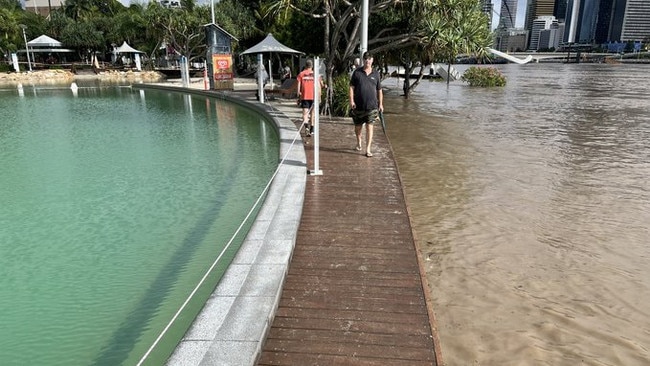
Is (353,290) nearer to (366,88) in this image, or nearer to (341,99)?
(366,88)

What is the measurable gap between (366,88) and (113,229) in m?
4.44

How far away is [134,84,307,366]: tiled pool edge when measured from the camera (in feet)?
9.57

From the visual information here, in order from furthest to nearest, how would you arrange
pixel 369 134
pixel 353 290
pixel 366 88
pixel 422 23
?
1. pixel 422 23
2. pixel 369 134
3. pixel 366 88
4. pixel 353 290

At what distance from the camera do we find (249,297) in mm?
3541

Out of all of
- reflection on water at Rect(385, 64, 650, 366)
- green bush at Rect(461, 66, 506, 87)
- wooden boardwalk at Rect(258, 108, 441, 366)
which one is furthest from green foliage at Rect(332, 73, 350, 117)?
green bush at Rect(461, 66, 506, 87)

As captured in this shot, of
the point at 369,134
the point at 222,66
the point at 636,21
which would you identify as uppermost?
the point at 636,21

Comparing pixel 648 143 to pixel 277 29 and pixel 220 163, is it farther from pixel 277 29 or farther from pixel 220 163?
pixel 277 29

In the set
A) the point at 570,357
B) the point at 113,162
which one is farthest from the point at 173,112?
the point at 570,357

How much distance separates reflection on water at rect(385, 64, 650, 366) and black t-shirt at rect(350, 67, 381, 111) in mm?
1542

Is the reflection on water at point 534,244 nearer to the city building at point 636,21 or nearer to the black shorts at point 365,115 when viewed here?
the black shorts at point 365,115

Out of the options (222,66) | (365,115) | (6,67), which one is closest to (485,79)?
(222,66)

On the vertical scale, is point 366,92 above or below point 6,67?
below

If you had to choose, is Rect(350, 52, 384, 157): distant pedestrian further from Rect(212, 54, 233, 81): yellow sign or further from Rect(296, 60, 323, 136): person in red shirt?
A: Rect(212, 54, 233, 81): yellow sign

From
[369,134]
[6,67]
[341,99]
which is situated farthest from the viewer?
[6,67]
